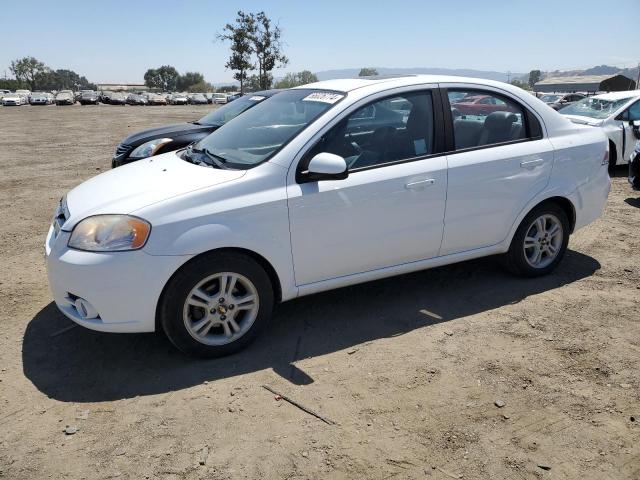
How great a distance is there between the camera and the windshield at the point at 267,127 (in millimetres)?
3734

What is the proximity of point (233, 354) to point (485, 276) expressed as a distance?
2530 millimetres

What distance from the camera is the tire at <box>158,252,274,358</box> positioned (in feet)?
10.8

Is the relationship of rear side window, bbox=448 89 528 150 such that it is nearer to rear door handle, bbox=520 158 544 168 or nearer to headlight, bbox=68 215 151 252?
rear door handle, bbox=520 158 544 168

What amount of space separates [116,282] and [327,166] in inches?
57.7

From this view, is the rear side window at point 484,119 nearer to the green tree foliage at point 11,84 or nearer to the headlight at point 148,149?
the headlight at point 148,149

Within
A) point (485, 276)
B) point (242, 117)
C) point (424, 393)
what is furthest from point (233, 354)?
point (485, 276)

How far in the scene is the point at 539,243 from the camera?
15.5ft

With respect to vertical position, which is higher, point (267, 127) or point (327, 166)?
point (267, 127)

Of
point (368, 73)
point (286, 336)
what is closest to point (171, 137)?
point (286, 336)

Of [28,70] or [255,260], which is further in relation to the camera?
[28,70]

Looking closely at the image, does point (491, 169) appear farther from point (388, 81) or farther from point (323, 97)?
point (323, 97)

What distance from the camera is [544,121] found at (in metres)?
4.57

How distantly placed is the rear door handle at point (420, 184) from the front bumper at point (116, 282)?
5.49 feet

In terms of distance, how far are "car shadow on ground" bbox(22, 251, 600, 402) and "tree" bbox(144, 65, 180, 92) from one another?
441 ft
